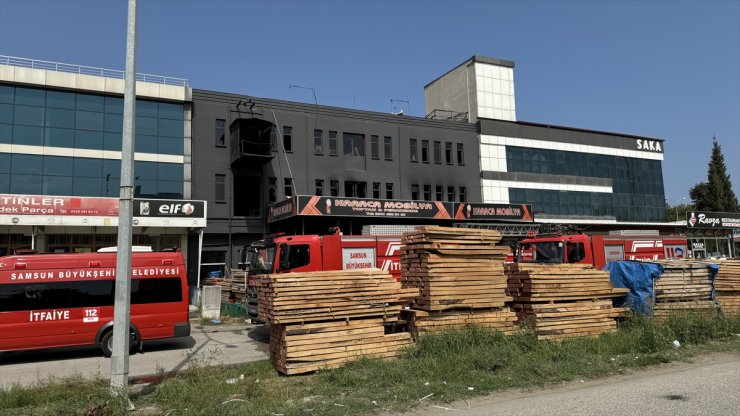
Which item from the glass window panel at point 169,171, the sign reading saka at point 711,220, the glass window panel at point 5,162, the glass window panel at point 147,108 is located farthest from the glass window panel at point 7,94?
the sign reading saka at point 711,220

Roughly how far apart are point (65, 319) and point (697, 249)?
40.1 m

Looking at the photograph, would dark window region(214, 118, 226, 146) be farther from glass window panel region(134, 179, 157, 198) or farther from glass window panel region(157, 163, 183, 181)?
glass window panel region(134, 179, 157, 198)

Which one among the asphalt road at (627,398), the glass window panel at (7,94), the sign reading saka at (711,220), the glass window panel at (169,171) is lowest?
the asphalt road at (627,398)

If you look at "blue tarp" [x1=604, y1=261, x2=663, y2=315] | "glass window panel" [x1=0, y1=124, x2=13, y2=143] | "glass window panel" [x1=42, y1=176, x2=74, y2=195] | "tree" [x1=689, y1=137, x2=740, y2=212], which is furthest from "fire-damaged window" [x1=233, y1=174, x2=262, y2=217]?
"tree" [x1=689, y1=137, x2=740, y2=212]

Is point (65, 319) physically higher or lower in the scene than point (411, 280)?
lower

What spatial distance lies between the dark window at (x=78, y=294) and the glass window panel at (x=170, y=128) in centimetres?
1754

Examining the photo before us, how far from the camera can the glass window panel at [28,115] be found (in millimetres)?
25500

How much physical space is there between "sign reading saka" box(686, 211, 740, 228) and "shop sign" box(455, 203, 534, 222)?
1537cm

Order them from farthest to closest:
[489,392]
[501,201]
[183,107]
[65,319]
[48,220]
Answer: [501,201] < [183,107] < [48,220] < [65,319] < [489,392]

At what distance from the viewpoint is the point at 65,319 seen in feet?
40.5

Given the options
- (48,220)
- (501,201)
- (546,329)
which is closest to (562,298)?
(546,329)

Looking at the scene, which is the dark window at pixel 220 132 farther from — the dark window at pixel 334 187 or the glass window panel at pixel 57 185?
the glass window panel at pixel 57 185

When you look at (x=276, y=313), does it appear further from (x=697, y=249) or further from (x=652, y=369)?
(x=697, y=249)

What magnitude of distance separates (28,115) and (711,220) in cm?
5003
